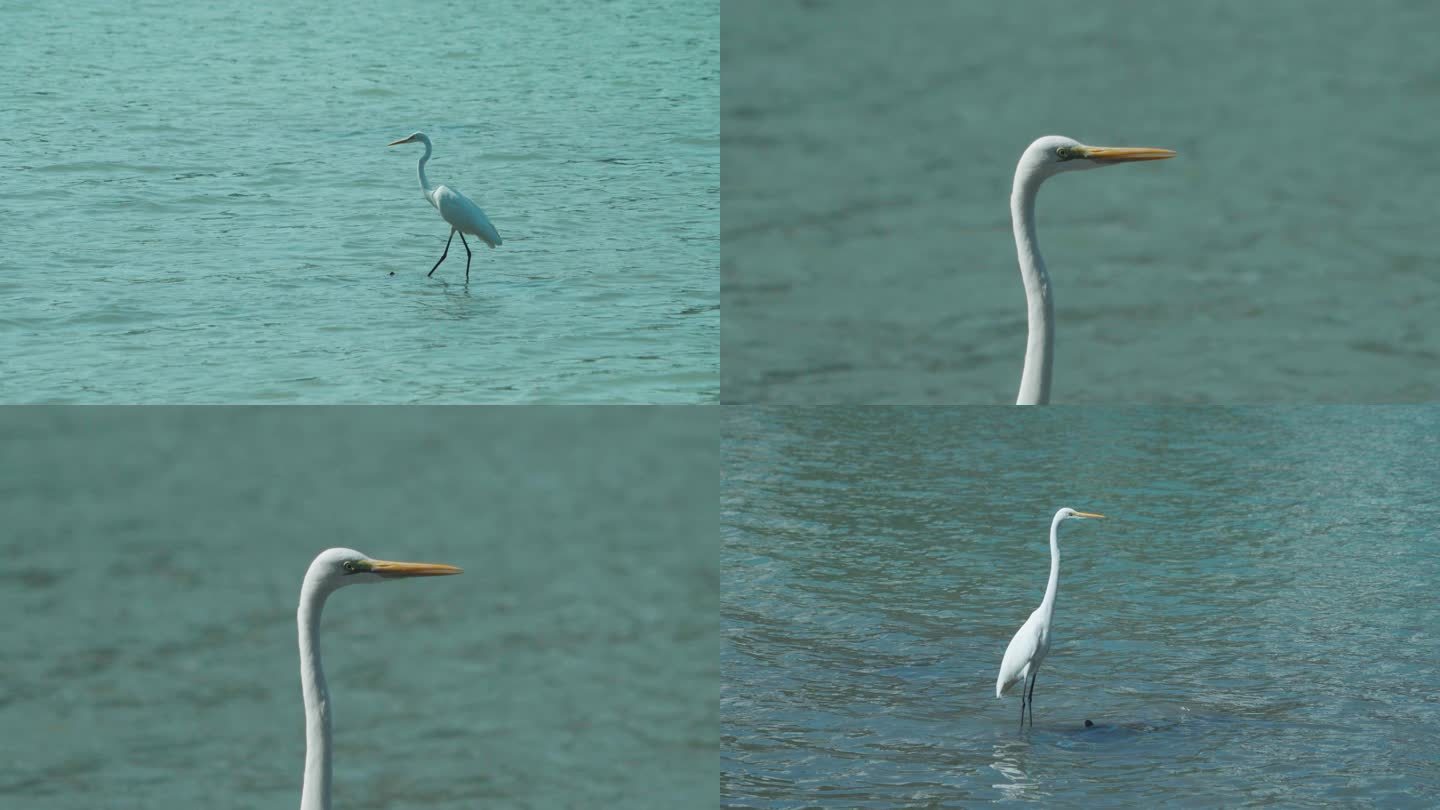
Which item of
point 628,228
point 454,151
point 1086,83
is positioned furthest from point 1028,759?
point 1086,83

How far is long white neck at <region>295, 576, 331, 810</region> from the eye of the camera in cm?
280

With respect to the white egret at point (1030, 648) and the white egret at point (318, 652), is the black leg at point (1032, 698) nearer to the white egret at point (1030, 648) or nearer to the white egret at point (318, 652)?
the white egret at point (1030, 648)

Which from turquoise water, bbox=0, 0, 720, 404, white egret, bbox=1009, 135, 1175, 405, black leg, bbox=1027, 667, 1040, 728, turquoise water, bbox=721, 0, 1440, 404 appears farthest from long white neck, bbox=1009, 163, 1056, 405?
turquoise water, bbox=721, 0, 1440, 404

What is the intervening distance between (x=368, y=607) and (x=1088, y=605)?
2474mm

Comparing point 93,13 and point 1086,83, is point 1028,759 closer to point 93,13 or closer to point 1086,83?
point 1086,83

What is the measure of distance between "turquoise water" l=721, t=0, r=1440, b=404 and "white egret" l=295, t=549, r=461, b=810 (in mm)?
4214

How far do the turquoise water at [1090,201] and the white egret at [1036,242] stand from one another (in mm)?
3204

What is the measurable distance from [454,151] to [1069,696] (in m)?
4.54

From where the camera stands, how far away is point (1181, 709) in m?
4.07

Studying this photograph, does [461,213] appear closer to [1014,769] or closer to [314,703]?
[1014,769]

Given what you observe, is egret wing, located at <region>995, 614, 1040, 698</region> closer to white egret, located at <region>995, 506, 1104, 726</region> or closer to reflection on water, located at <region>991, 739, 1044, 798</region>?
white egret, located at <region>995, 506, 1104, 726</region>

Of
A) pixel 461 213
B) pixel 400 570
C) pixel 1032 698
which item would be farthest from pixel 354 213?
pixel 400 570

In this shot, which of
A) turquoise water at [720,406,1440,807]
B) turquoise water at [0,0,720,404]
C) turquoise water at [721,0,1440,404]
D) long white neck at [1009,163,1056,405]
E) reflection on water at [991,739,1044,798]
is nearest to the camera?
long white neck at [1009,163,1056,405]

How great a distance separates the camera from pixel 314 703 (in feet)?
9.20
